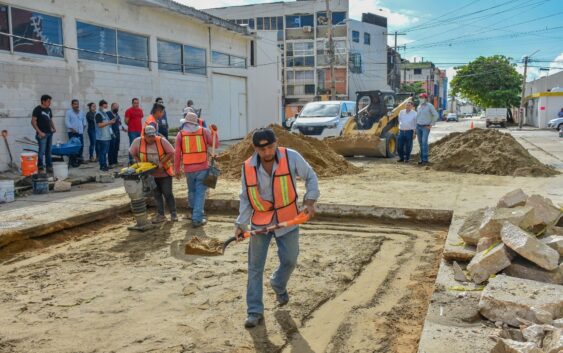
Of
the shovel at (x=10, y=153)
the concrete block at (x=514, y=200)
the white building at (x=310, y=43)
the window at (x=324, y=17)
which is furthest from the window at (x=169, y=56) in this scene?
the window at (x=324, y=17)

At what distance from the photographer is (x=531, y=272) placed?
4484 millimetres

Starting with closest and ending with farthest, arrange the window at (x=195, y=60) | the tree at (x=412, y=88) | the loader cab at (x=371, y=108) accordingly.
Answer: the loader cab at (x=371, y=108) < the window at (x=195, y=60) < the tree at (x=412, y=88)

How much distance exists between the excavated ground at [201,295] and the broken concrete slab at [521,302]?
63 cm

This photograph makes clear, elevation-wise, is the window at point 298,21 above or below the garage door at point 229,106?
above

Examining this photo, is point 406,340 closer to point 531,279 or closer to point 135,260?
point 531,279

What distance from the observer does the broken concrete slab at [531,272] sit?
4406 millimetres

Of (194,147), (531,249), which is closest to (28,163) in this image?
(194,147)

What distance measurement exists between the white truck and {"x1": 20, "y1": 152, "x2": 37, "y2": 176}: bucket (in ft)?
149

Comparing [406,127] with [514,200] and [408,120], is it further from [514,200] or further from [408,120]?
[514,200]

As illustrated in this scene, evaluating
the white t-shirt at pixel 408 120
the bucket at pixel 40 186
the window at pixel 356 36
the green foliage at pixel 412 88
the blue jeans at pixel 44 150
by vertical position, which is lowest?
the bucket at pixel 40 186

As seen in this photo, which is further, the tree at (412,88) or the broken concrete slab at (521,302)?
the tree at (412,88)

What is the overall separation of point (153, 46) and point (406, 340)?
53.0ft

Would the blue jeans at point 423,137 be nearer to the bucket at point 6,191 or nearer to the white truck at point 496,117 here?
the bucket at point 6,191

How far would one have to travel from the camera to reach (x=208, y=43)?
22.1 m
